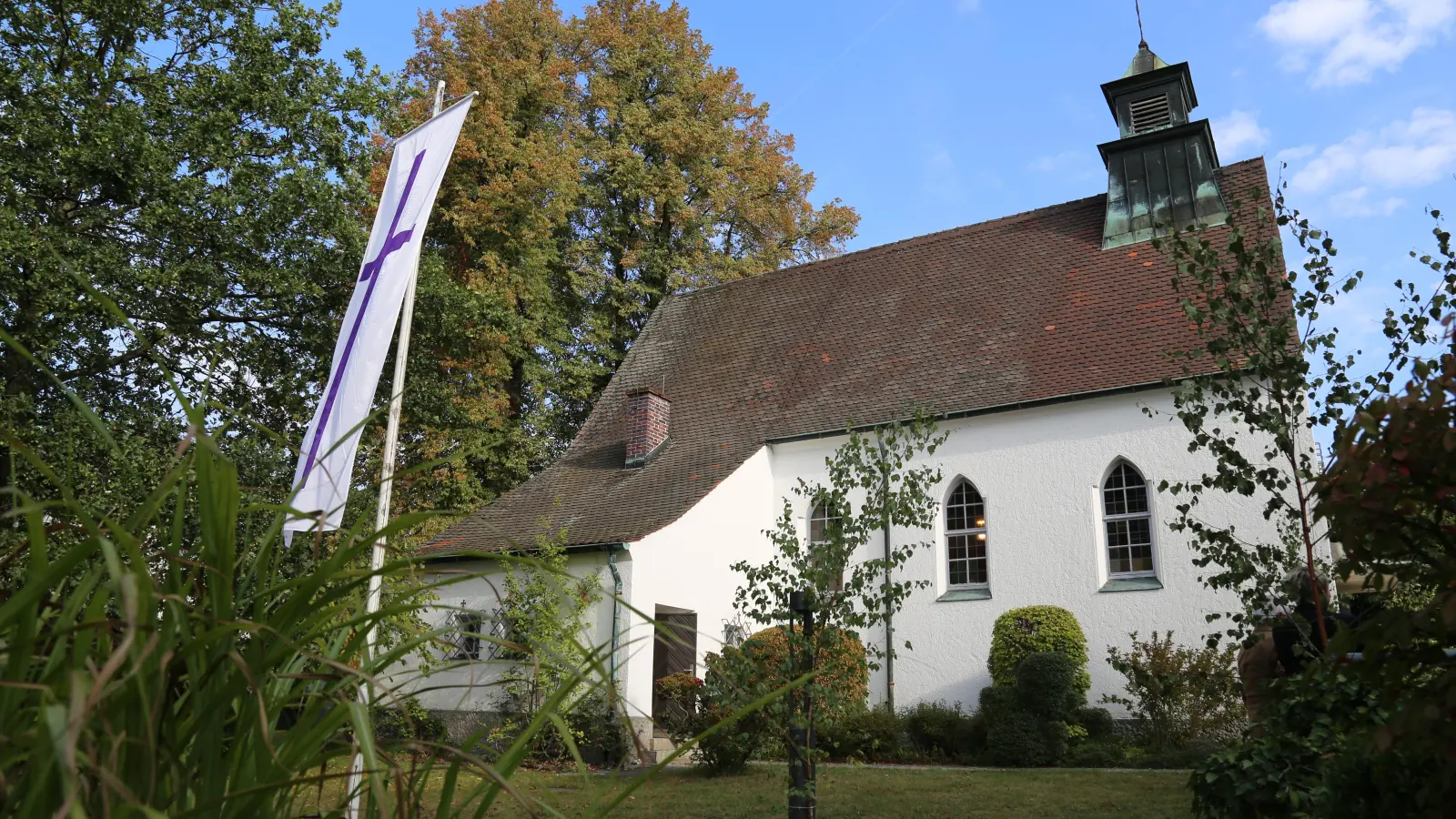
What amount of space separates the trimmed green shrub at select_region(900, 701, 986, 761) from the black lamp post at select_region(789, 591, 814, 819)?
6.57 metres

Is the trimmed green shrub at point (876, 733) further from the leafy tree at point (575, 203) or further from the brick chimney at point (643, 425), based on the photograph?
the leafy tree at point (575, 203)

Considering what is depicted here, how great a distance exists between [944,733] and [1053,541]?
3.51m

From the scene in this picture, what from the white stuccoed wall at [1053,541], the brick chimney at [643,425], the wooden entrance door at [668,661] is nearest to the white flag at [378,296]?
the wooden entrance door at [668,661]

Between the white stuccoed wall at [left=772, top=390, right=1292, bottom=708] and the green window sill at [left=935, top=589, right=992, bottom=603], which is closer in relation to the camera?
the white stuccoed wall at [left=772, top=390, right=1292, bottom=708]

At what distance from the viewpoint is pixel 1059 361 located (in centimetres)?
1700

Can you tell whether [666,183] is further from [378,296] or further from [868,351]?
[378,296]

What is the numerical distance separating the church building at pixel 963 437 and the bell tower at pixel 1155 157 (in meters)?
0.03

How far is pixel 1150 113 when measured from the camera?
63.4ft

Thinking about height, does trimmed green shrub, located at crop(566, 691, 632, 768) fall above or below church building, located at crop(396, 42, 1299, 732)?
below

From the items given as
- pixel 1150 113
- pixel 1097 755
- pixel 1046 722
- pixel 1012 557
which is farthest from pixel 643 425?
pixel 1150 113

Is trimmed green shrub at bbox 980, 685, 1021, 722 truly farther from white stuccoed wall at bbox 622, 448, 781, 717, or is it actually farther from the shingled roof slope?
the shingled roof slope

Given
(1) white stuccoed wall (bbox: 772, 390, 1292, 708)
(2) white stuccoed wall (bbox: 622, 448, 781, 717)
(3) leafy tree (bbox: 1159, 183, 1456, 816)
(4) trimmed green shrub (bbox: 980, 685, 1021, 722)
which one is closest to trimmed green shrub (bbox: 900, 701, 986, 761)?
(4) trimmed green shrub (bbox: 980, 685, 1021, 722)

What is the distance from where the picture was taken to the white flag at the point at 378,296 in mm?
6707

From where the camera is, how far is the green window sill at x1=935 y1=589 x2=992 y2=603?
53.3 ft
